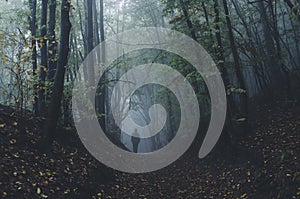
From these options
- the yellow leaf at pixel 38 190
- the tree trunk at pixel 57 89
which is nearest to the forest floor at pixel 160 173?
the yellow leaf at pixel 38 190

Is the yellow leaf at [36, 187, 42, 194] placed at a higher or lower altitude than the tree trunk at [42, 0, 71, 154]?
lower

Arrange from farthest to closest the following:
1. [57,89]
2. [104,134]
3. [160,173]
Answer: [104,134]
[160,173]
[57,89]

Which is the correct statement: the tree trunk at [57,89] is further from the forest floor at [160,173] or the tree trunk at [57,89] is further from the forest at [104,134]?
the forest floor at [160,173]

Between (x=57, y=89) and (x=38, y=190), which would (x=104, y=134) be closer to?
(x=57, y=89)

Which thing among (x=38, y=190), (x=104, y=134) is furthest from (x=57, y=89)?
(x=104, y=134)

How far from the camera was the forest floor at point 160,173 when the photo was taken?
16.3ft

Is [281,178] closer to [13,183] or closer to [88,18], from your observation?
[13,183]

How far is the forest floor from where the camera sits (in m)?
4.97

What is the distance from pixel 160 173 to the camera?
10.1 meters

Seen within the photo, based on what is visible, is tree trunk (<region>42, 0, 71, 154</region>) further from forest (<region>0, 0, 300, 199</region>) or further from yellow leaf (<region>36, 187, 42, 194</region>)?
yellow leaf (<region>36, 187, 42, 194</region>)

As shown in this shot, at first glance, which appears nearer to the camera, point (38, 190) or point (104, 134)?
point (38, 190)

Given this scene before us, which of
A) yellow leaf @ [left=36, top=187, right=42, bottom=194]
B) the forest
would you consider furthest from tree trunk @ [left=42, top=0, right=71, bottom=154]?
yellow leaf @ [left=36, top=187, right=42, bottom=194]

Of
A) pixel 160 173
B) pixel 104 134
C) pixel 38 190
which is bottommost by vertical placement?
pixel 160 173

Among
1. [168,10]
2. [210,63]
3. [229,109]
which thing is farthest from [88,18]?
[229,109]
